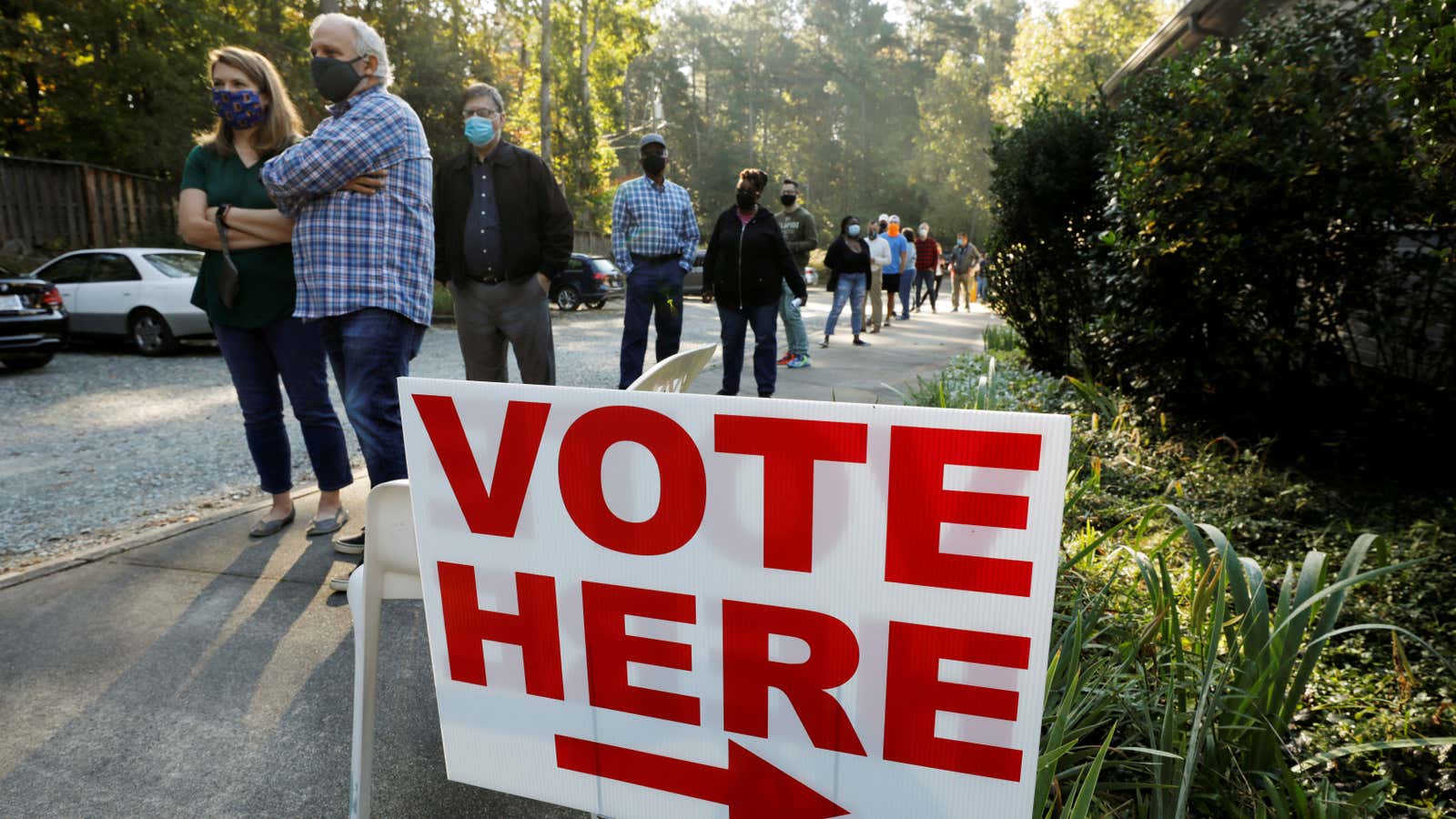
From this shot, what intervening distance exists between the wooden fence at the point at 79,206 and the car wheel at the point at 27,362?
9003mm

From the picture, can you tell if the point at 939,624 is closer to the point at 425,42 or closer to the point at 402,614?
the point at 402,614

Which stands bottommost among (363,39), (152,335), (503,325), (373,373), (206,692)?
(206,692)

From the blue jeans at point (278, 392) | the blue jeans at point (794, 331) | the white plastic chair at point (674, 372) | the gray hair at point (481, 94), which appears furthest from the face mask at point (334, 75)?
the blue jeans at point (794, 331)

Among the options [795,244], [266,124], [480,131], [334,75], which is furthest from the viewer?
[795,244]

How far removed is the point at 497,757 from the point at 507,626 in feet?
0.80

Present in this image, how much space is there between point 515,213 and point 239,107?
1281mm

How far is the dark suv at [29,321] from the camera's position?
869cm

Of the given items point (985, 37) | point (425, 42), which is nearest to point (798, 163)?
point (985, 37)

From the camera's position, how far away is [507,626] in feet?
4.61

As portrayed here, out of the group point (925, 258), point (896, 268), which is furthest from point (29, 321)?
point (925, 258)

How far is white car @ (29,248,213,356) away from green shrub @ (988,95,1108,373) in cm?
901

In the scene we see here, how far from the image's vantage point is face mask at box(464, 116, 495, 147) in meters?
4.08

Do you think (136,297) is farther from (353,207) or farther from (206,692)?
(206,692)

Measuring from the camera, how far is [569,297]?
19.5m
